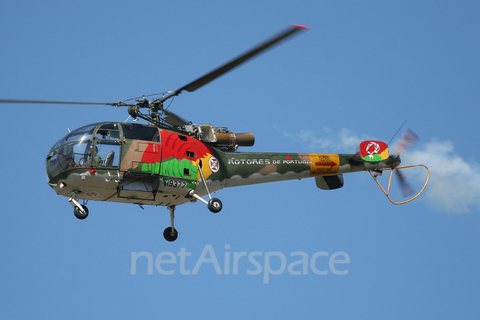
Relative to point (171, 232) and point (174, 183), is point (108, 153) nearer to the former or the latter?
point (174, 183)

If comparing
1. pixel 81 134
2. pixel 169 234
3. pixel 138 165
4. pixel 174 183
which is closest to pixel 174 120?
pixel 174 183

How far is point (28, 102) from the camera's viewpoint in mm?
15547

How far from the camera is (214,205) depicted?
58.3 feet

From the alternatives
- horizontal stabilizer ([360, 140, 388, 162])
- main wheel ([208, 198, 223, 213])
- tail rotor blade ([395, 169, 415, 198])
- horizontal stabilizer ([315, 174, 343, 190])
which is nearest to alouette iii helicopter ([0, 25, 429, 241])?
main wheel ([208, 198, 223, 213])

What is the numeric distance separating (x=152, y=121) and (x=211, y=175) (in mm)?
2119

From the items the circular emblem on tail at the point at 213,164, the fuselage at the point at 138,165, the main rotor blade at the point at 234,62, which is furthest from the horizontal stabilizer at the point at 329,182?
the main rotor blade at the point at 234,62

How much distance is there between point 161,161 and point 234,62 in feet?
10.8

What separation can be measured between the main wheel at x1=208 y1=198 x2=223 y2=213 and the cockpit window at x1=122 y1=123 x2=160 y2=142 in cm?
207

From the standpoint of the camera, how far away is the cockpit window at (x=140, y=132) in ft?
56.7

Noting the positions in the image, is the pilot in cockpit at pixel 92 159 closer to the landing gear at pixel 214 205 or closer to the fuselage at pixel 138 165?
the fuselage at pixel 138 165

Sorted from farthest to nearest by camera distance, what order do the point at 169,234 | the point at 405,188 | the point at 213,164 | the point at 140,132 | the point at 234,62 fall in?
the point at 405,188 < the point at 169,234 < the point at 213,164 < the point at 140,132 < the point at 234,62

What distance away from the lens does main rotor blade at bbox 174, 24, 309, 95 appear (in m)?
14.4

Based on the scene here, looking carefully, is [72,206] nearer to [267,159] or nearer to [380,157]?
[267,159]

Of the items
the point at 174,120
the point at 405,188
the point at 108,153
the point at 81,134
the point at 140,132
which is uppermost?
the point at 174,120
